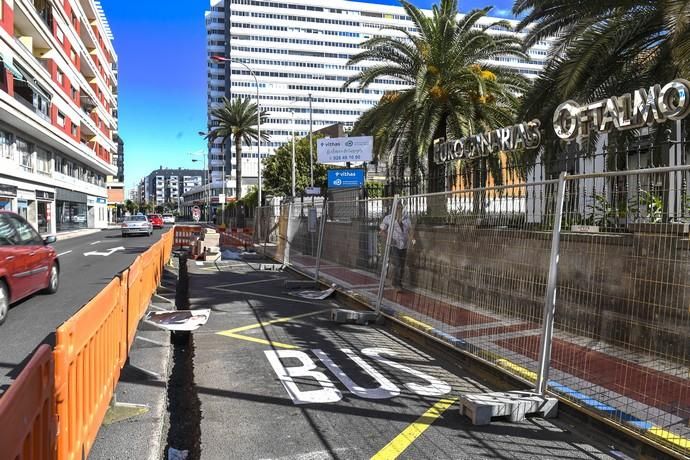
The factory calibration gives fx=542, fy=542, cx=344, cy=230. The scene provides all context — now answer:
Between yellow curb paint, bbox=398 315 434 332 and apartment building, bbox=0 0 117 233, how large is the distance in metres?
26.4

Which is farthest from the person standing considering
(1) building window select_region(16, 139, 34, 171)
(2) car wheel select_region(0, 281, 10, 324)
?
(1) building window select_region(16, 139, 34, 171)

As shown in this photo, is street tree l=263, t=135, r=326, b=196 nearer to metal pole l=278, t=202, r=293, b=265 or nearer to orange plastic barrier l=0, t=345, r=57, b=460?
metal pole l=278, t=202, r=293, b=265

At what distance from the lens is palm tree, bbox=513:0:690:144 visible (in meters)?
9.29

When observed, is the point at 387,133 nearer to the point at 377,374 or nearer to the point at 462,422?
the point at 377,374

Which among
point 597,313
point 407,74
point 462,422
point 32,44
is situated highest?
point 32,44

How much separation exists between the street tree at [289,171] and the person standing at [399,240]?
41548 mm

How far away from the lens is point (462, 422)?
14.7ft

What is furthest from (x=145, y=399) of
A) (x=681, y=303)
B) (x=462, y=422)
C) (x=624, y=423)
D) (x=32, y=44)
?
(x=32, y=44)

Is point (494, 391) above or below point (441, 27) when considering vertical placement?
below

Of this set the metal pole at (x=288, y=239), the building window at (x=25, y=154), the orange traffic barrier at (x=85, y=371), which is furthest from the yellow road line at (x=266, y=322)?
the building window at (x=25, y=154)

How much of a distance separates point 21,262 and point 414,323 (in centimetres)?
636

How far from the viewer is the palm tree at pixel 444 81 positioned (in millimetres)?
16016

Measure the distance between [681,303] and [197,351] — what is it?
5.25m

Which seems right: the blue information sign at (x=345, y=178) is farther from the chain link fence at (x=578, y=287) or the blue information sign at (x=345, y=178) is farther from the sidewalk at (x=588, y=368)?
the sidewalk at (x=588, y=368)
